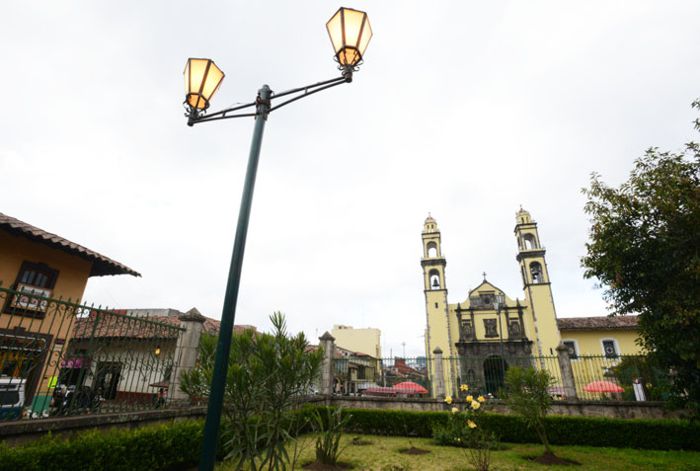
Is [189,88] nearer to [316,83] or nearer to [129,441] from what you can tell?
[316,83]

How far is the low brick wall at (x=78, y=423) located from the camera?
4094 millimetres

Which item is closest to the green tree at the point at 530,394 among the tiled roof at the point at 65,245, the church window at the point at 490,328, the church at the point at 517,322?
the tiled roof at the point at 65,245

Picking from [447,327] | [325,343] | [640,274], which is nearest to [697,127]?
[640,274]

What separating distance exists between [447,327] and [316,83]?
1184 inches

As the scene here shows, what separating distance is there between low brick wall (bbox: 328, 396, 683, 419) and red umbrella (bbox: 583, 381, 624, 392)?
35.8 inches

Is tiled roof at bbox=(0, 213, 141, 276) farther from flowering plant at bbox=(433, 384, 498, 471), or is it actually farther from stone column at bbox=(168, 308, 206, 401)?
flowering plant at bbox=(433, 384, 498, 471)

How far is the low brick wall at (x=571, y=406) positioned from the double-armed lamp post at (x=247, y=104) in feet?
38.3

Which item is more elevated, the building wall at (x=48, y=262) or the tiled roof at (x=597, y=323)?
the tiled roof at (x=597, y=323)

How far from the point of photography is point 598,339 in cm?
2709

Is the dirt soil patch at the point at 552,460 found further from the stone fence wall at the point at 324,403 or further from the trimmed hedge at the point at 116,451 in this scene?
the trimmed hedge at the point at 116,451

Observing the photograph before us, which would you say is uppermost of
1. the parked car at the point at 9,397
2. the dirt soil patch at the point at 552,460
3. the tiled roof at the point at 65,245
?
the tiled roof at the point at 65,245

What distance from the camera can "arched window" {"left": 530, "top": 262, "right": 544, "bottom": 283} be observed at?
3073 centimetres

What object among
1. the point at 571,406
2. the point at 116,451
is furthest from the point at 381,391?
the point at 116,451

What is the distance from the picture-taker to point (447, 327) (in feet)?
99.8
